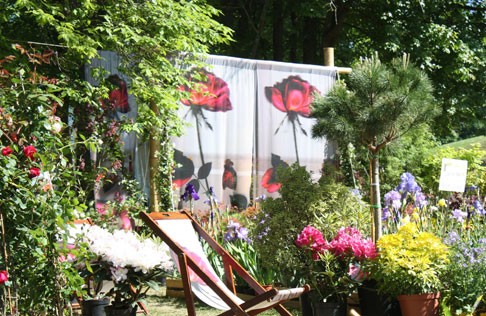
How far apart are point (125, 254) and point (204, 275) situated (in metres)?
0.54

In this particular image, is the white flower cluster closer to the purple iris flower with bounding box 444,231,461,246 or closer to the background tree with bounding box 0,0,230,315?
the purple iris flower with bounding box 444,231,461,246

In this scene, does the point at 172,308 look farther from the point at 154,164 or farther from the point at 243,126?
the point at 243,126

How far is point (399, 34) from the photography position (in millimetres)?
13203

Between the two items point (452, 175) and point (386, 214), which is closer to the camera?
point (452, 175)

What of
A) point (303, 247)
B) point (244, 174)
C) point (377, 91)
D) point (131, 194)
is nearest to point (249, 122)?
point (244, 174)

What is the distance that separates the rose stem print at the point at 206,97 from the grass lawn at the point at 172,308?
117 inches

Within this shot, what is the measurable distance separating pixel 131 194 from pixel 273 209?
3698mm

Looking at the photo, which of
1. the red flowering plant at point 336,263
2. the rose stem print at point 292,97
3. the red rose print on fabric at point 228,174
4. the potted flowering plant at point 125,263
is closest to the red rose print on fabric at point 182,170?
the red rose print on fabric at point 228,174

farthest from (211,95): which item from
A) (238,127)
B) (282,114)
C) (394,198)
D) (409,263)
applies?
(409,263)

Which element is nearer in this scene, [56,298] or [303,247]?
[56,298]

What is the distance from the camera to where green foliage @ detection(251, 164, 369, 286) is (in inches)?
233

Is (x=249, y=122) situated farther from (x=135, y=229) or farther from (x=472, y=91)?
(x=472, y=91)

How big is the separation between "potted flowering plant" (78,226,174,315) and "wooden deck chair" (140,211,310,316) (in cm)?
14

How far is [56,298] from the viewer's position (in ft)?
14.0
